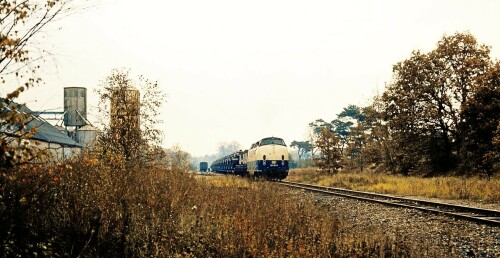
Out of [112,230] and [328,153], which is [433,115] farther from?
[112,230]

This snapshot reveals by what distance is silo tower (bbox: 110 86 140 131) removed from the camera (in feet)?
58.7

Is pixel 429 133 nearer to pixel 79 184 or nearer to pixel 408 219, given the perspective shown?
pixel 408 219

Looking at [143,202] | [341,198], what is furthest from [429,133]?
[143,202]

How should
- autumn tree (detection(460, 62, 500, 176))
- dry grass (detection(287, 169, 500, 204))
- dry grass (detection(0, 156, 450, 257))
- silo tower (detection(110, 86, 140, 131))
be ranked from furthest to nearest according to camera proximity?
autumn tree (detection(460, 62, 500, 176))
silo tower (detection(110, 86, 140, 131))
dry grass (detection(287, 169, 500, 204))
dry grass (detection(0, 156, 450, 257))

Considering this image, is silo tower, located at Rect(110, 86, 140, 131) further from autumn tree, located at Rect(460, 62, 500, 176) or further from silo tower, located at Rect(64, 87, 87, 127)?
silo tower, located at Rect(64, 87, 87, 127)

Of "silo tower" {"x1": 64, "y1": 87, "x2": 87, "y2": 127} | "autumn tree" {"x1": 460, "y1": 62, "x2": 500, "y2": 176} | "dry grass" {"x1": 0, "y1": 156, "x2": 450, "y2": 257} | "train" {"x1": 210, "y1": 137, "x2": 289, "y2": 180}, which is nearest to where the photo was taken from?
"dry grass" {"x1": 0, "y1": 156, "x2": 450, "y2": 257}

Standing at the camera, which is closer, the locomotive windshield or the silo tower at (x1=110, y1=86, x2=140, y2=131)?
the silo tower at (x1=110, y1=86, x2=140, y2=131)

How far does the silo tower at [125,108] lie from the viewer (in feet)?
58.7

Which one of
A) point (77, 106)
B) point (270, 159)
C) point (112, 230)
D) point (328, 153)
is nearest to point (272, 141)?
point (270, 159)

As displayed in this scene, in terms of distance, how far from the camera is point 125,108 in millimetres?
18375

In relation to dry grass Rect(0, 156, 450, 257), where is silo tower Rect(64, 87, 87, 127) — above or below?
above

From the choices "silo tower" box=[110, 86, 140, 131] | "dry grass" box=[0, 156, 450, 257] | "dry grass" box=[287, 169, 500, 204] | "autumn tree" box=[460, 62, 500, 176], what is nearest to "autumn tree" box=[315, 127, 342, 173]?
"dry grass" box=[287, 169, 500, 204]

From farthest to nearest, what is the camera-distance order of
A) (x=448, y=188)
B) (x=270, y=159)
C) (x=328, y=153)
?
(x=328, y=153) < (x=270, y=159) < (x=448, y=188)

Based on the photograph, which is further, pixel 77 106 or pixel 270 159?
pixel 77 106
